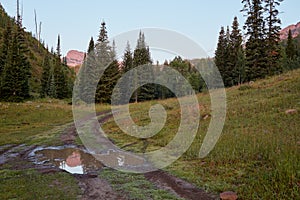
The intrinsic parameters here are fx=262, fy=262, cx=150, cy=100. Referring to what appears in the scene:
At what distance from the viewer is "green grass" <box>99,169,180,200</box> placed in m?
7.54

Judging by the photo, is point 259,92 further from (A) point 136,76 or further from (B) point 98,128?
(A) point 136,76

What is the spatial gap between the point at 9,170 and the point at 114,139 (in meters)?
8.00

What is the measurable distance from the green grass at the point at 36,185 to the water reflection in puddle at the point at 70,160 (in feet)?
3.89

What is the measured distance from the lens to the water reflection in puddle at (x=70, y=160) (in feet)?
35.8

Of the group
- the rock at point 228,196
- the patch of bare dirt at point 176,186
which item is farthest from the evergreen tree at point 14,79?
the rock at point 228,196

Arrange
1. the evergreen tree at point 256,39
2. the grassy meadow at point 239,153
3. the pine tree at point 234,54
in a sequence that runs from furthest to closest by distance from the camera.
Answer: the pine tree at point 234,54 < the evergreen tree at point 256,39 < the grassy meadow at point 239,153

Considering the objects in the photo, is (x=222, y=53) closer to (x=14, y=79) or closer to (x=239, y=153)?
(x=14, y=79)

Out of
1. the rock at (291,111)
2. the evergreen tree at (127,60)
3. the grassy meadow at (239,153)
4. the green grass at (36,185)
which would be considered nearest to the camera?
the green grass at (36,185)

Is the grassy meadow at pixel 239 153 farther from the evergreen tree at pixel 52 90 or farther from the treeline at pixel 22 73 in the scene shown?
the evergreen tree at pixel 52 90

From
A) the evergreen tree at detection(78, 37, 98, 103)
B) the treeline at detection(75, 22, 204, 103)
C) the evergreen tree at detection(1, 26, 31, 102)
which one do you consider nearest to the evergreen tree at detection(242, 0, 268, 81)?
the treeline at detection(75, 22, 204, 103)

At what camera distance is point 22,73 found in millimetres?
45500

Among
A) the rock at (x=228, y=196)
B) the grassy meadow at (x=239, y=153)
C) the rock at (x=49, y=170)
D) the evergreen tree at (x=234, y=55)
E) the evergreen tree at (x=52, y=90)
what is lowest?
the rock at (x=228, y=196)

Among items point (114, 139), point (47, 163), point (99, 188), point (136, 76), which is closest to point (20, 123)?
point (114, 139)

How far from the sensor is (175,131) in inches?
674
